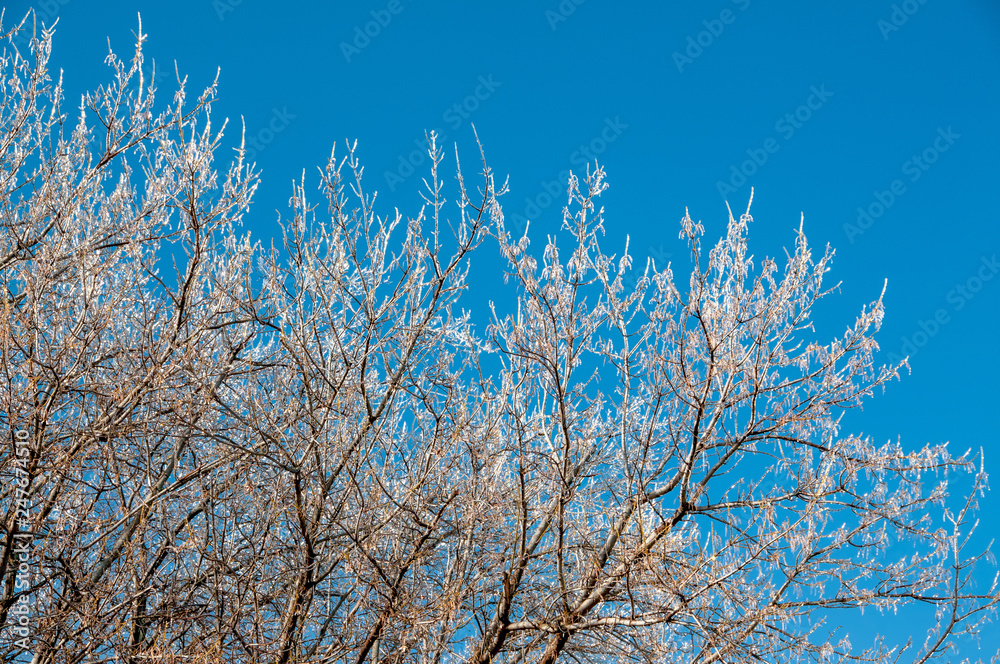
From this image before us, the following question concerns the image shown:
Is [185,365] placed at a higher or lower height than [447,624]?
higher

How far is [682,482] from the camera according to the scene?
5.01m

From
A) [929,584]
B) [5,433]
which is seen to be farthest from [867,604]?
[5,433]

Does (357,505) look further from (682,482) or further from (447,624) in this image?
(682,482)

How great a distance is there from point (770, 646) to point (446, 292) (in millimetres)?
3610

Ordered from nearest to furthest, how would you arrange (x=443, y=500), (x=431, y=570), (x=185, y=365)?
(x=185, y=365)
(x=443, y=500)
(x=431, y=570)

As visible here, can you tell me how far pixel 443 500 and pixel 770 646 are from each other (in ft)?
7.86

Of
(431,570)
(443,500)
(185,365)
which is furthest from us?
(431,570)

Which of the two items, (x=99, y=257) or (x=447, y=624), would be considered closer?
(x=447, y=624)

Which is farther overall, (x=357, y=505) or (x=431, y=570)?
(x=431, y=570)

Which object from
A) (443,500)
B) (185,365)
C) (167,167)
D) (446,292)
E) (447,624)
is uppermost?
(167,167)

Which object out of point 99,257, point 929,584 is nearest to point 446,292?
point 99,257

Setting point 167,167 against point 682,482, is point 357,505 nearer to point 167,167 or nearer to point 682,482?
point 682,482

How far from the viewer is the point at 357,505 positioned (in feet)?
18.5

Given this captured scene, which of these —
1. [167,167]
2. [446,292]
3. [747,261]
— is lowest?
[747,261]
